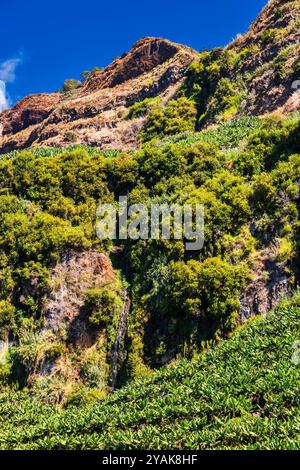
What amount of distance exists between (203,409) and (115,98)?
188 ft

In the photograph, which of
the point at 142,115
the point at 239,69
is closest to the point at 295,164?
the point at 239,69

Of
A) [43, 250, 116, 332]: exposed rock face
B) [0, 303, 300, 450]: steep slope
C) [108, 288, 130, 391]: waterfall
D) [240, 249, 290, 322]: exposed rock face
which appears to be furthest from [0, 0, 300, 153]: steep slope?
[0, 303, 300, 450]: steep slope

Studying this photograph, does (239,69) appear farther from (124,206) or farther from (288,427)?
(288,427)

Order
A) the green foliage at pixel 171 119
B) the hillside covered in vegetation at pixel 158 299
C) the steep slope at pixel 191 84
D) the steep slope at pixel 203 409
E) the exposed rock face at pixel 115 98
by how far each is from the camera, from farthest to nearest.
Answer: the exposed rock face at pixel 115 98, the green foliage at pixel 171 119, the steep slope at pixel 191 84, the hillside covered in vegetation at pixel 158 299, the steep slope at pixel 203 409

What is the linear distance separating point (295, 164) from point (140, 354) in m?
16.6

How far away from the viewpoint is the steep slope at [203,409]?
632 inches

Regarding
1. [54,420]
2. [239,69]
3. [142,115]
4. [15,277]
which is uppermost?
[239,69]

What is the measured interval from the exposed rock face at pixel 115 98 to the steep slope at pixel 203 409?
1569 inches

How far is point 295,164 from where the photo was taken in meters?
32.3

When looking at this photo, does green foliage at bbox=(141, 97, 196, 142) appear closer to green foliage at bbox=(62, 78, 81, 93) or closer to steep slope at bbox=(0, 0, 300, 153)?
steep slope at bbox=(0, 0, 300, 153)

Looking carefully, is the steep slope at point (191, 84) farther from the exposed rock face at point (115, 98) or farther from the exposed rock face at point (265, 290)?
the exposed rock face at point (265, 290)

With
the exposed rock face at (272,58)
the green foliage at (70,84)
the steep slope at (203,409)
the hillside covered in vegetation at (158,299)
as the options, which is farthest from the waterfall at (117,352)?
the green foliage at (70,84)

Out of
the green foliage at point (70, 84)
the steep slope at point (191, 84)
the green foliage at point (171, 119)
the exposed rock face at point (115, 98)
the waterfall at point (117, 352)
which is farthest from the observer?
the green foliage at point (70, 84)

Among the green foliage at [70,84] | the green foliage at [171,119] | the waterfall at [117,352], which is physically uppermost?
the green foliage at [70,84]
